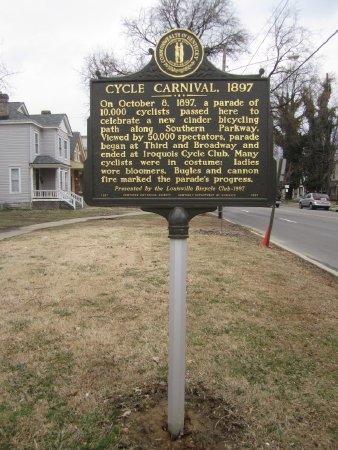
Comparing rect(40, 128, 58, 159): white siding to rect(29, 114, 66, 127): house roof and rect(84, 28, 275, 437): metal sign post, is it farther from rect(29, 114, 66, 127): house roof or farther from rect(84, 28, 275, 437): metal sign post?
rect(84, 28, 275, 437): metal sign post

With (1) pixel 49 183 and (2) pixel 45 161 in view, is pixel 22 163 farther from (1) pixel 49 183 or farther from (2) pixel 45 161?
(1) pixel 49 183

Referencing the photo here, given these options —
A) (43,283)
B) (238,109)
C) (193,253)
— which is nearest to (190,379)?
(238,109)

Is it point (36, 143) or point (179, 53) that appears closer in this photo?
point (179, 53)

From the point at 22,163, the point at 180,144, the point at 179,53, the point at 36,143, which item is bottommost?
the point at 180,144

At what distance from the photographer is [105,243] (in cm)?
1079

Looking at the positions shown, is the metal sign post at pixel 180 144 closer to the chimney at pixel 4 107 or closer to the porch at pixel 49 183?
the porch at pixel 49 183

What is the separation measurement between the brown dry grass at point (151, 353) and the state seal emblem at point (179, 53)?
8.27 feet

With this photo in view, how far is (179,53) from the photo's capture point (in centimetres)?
321

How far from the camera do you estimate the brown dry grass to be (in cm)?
331

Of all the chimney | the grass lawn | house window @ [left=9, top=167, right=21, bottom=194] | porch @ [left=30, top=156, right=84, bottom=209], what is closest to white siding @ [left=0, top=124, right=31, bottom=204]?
house window @ [left=9, top=167, right=21, bottom=194]

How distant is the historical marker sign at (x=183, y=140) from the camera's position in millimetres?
3314

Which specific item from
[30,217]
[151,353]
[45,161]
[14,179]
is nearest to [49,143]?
[45,161]

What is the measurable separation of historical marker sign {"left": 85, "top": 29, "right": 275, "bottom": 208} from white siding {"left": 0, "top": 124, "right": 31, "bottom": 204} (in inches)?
1142

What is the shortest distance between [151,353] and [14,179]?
28.8 metres
